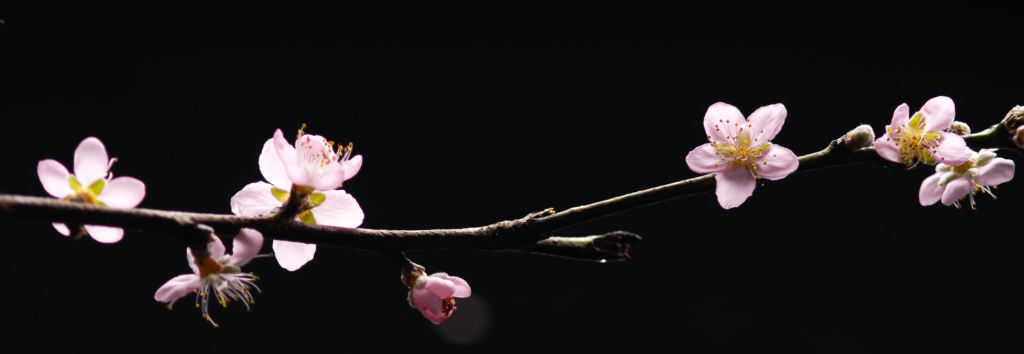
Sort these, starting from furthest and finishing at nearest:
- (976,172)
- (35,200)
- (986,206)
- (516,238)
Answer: (986,206) → (976,172) → (516,238) → (35,200)

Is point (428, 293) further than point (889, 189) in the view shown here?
No

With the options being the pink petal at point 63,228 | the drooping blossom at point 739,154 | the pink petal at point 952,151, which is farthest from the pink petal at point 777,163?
the pink petal at point 63,228

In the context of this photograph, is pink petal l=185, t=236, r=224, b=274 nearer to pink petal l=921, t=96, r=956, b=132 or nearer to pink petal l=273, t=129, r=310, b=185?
pink petal l=273, t=129, r=310, b=185

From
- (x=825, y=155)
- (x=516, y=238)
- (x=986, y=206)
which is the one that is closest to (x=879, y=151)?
(x=825, y=155)

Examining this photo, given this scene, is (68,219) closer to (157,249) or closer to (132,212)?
(132,212)

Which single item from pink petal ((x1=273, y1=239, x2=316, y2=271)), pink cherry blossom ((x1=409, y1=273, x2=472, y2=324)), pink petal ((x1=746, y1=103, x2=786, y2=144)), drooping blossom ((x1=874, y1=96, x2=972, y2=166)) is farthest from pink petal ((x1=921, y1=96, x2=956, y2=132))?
pink petal ((x1=273, y1=239, x2=316, y2=271))
